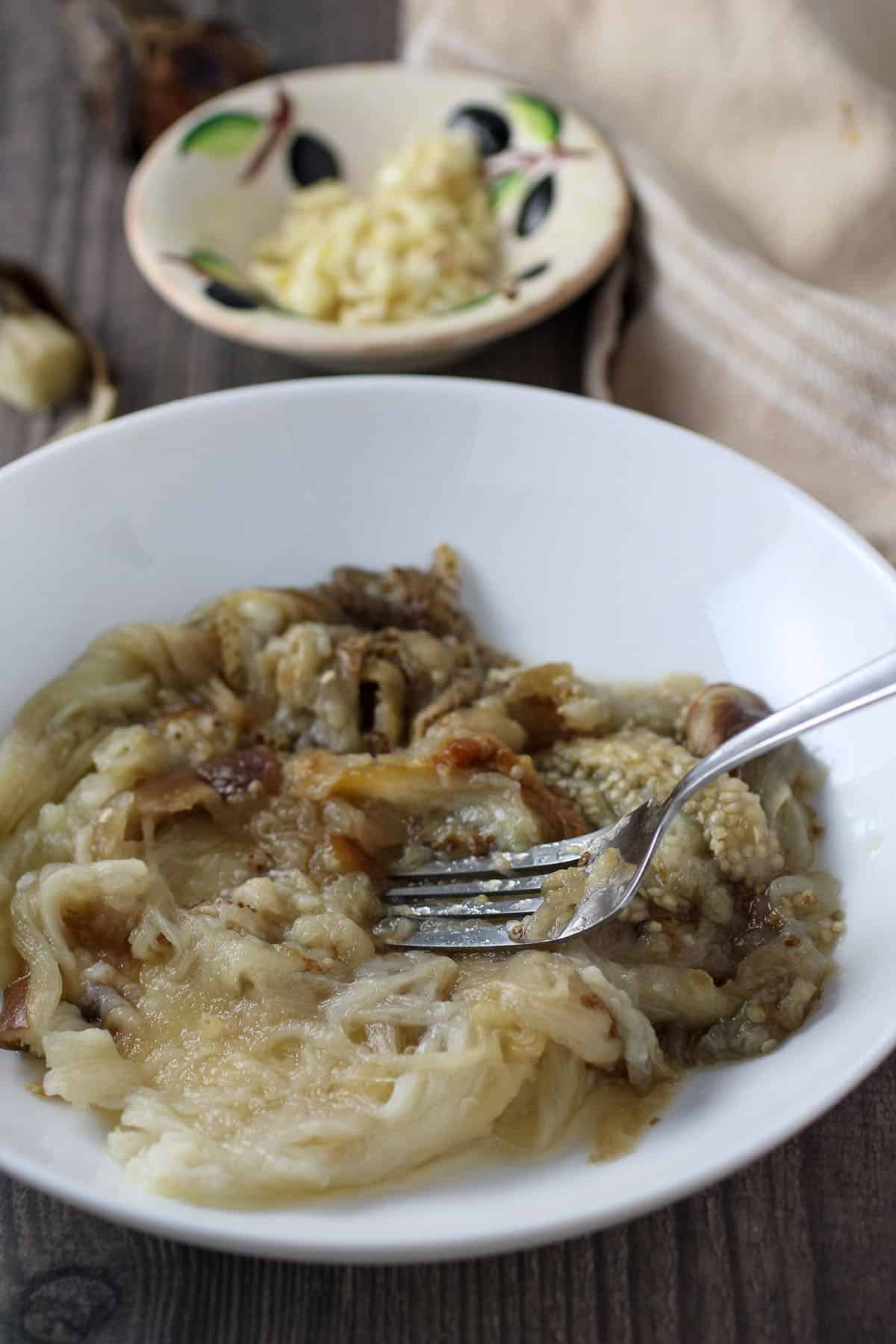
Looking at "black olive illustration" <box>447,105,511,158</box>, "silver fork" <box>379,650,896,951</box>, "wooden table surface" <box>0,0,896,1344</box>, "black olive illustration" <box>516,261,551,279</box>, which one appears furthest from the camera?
"black olive illustration" <box>447,105,511,158</box>

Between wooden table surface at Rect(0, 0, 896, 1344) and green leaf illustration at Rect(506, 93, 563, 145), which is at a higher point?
green leaf illustration at Rect(506, 93, 563, 145)

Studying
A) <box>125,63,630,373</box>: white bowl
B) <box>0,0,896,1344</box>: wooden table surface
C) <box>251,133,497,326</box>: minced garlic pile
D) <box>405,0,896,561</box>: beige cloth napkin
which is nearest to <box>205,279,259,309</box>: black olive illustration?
<box>125,63,630,373</box>: white bowl

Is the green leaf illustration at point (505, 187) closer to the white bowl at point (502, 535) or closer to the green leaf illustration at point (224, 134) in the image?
the green leaf illustration at point (224, 134)

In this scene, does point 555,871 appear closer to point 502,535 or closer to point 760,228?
point 502,535

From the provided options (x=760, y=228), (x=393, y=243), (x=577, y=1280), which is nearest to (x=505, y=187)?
(x=393, y=243)

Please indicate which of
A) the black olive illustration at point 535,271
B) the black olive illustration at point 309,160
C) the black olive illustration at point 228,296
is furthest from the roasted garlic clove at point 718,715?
the black olive illustration at point 309,160

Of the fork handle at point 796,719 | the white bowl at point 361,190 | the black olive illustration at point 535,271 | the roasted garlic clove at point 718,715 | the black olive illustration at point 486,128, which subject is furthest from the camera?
the black olive illustration at point 486,128

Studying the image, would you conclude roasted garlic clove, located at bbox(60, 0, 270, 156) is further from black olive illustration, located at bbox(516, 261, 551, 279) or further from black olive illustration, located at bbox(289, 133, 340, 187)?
black olive illustration, located at bbox(516, 261, 551, 279)
